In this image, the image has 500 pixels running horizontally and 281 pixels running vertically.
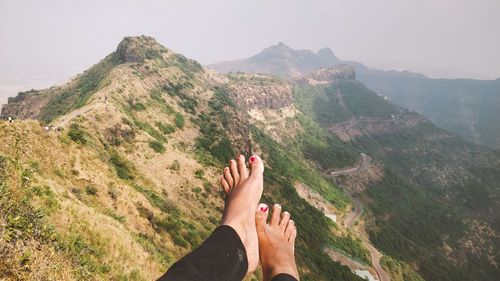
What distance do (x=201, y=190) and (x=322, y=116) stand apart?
137427 millimetres

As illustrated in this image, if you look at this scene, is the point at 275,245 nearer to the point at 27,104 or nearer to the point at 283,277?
the point at 283,277

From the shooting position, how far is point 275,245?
17.9 ft

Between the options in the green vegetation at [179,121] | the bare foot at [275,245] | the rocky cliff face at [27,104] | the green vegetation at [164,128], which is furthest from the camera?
the rocky cliff face at [27,104]

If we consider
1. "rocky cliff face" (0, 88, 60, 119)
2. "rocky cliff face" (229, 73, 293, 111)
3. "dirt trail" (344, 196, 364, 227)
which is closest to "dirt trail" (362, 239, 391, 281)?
"dirt trail" (344, 196, 364, 227)

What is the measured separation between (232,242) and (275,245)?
2058mm

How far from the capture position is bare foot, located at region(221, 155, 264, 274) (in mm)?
4988

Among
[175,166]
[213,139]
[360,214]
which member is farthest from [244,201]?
[360,214]

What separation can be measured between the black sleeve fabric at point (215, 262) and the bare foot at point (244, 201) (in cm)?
86

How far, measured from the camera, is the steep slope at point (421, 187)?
189 feet

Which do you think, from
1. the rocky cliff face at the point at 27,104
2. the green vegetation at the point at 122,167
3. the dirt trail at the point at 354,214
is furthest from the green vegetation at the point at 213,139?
the dirt trail at the point at 354,214

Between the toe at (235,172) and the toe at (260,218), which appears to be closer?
the toe at (260,218)

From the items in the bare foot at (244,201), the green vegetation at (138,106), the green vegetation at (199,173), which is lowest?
the green vegetation at (199,173)

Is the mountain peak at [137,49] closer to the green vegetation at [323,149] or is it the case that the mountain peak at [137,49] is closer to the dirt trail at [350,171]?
the green vegetation at [323,149]

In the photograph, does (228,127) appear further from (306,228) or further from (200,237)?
(200,237)
